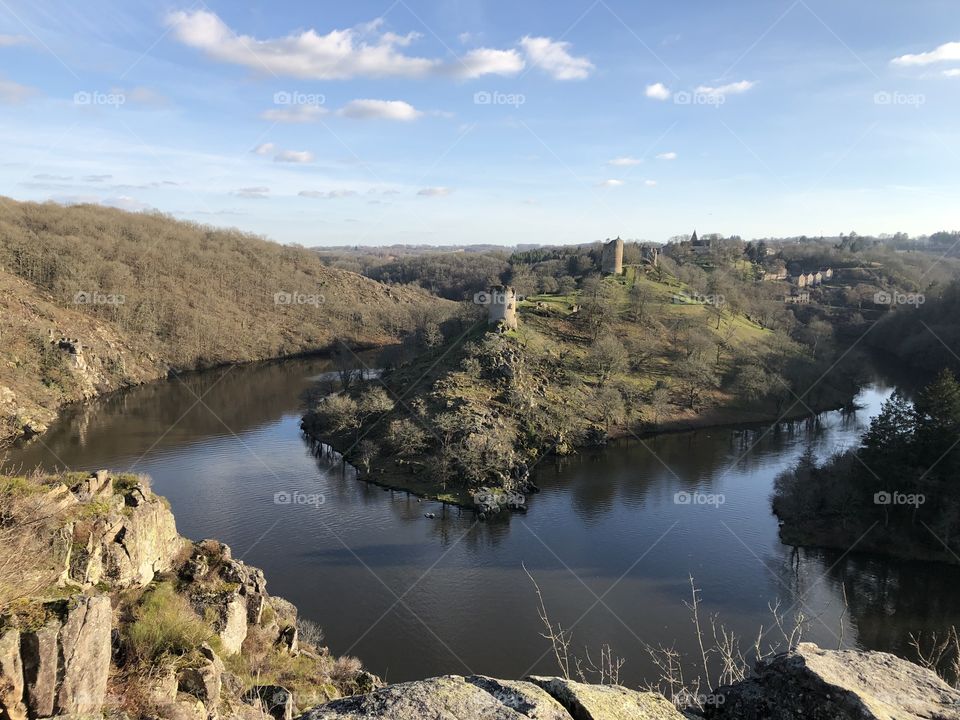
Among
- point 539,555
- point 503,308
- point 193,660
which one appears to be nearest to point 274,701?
point 193,660

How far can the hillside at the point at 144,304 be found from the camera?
7019cm

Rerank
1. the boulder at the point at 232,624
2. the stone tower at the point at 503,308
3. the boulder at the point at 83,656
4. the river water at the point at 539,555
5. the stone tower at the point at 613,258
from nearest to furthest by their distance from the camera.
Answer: the boulder at the point at 83,656
the boulder at the point at 232,624
the river water at the point at 539,555
the stone tower at the point at 503,308
the stone tower at the point at 613,258

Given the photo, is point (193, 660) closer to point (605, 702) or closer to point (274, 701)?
point (274, 701)

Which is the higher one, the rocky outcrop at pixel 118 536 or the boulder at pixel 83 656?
the boulder at pixel 83 656

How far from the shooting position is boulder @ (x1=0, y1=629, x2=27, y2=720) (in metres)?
5.93

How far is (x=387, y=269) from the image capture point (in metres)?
192

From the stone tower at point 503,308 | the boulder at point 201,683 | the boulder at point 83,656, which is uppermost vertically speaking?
the stone tower at point 503,308

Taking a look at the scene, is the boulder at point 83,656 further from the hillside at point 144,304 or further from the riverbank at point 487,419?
the hillside at point 144,304

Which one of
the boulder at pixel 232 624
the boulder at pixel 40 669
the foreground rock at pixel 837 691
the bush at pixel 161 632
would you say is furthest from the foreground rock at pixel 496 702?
the boulder at pixel 232 624

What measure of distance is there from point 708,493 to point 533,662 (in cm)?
2265

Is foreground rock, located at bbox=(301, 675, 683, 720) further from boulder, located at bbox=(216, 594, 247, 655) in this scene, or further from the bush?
boulder, located at bbox=(216, 594, 247, 655)

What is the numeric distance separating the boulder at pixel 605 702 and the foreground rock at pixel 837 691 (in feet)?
2.30

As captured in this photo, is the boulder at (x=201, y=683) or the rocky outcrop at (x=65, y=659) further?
the boulder at (x=201, y=683)

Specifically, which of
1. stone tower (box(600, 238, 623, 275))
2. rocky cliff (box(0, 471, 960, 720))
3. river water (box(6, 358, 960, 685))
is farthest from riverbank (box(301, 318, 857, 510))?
stone tower (box(600, 238, 623, 275))
